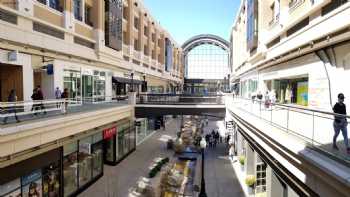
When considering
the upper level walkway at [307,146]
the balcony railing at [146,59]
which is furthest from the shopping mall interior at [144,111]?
the balcony railing at [146,59]

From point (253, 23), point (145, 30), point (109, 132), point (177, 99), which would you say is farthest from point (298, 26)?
point (145, 30)

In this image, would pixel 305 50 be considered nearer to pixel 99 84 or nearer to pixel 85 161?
pixel 85 161

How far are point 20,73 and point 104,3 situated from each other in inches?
485

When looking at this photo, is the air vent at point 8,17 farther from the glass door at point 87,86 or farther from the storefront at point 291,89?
the storefront at point 291,89

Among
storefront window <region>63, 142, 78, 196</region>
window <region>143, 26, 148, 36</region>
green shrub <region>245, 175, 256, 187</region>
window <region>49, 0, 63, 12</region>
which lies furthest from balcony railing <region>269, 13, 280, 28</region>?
window <region>143, 26, 148, 36</region>

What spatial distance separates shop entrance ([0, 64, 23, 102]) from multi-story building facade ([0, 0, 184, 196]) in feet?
0.16

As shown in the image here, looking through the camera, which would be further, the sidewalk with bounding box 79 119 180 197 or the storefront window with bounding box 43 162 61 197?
the sidewalk with bounding box 79 119 180 197

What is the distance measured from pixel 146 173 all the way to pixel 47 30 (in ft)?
38.6

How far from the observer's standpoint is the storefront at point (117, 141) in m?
21.5

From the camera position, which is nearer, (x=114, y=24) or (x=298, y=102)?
(x=298, y=102)

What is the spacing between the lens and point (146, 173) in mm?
20562

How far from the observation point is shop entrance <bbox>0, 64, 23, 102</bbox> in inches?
578

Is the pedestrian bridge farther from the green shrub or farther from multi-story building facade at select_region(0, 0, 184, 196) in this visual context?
the green shrub

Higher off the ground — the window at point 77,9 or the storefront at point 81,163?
the window at point 77,9
